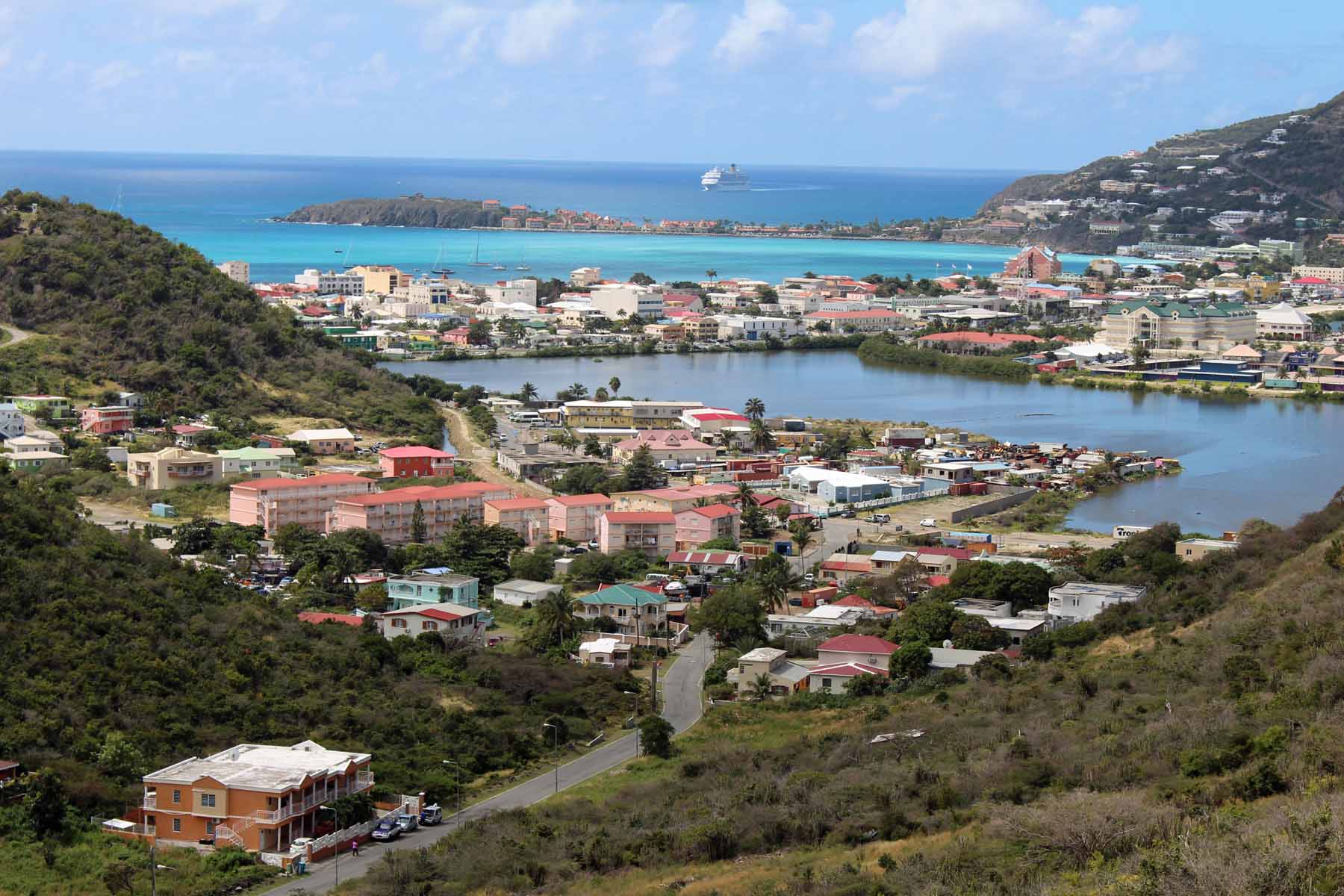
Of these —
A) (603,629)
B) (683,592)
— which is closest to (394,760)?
(603,629)

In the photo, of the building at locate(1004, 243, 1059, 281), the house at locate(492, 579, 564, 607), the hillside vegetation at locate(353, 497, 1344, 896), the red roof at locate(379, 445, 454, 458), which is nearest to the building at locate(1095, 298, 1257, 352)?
the building at locate(1004, 243, 1059, 281)

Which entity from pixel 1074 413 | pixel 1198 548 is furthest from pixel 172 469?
pixel 1074 413

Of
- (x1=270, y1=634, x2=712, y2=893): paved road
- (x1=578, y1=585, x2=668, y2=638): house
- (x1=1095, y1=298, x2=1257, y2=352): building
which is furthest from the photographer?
(x1=1095, y1=298, x2=1257, y2=352): building

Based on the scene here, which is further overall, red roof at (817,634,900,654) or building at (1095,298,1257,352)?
building at (1095,298,1257,352)

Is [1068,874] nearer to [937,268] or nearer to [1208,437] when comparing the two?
[1208,437]

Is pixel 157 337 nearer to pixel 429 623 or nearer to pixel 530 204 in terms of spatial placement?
pixel 429 623

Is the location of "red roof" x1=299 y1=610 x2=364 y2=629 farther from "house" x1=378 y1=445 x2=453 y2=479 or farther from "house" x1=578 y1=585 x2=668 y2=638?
"house" x1=378 y1=445 x2=453 y2=479

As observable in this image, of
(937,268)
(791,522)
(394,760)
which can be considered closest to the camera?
(394,760)
